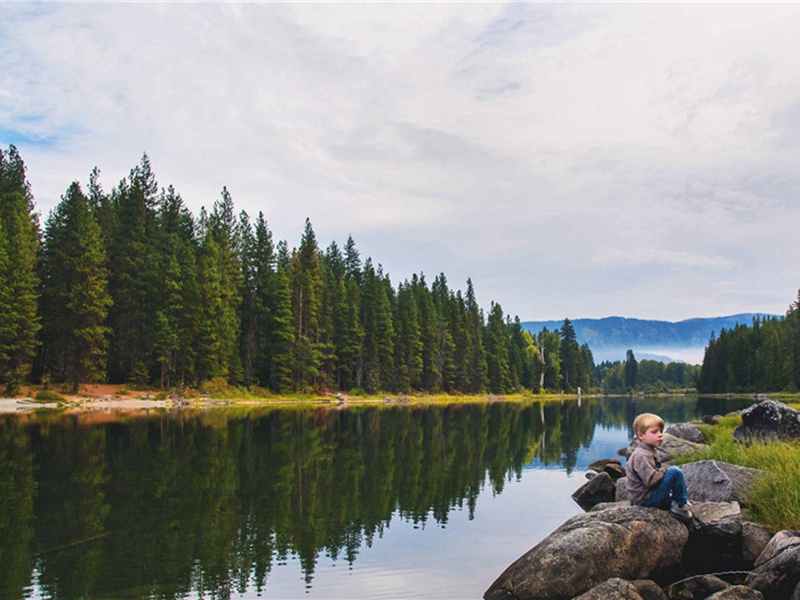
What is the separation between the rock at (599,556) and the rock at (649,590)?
0.83ft

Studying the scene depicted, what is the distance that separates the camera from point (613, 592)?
849 centimetres

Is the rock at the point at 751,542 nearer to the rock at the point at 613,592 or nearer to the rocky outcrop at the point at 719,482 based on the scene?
the rocky outcrop at the point at 719,482

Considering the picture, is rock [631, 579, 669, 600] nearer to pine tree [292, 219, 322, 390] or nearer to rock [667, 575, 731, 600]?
rock [667, 575, 731, 600]

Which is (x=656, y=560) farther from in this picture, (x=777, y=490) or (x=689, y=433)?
(x=689, y=433)

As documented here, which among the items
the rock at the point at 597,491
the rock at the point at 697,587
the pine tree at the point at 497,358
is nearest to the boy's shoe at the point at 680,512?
the rock at the point at 697,587

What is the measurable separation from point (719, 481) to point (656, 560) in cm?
370

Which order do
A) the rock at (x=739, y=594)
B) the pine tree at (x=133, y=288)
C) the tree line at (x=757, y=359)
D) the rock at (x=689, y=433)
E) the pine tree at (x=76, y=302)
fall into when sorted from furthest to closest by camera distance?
1. the tree line at (x=757, y=359)
2. the pine tree at (x=133, y=288)
3. the pine tree at (x=76, y=302)
4. the rock at (x=689, y=433)
5. the rock at (x=739, y=594)

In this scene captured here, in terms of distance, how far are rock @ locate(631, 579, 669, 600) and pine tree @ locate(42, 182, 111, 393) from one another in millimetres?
56665

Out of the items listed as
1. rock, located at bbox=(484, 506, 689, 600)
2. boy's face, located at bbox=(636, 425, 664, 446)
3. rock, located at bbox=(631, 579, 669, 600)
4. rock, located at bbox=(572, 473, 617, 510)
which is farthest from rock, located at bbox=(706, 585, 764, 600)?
rock, located at bbox=(572, 473, 617, 510)

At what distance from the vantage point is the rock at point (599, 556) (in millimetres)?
9453

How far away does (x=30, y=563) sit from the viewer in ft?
36.7

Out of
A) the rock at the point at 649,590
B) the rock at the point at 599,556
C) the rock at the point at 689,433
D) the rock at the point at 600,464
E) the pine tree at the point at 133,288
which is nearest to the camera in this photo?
the rock at the point at 649,590

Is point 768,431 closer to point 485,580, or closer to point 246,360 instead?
point 485,580

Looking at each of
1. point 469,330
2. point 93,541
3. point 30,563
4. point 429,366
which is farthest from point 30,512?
point 469,330
